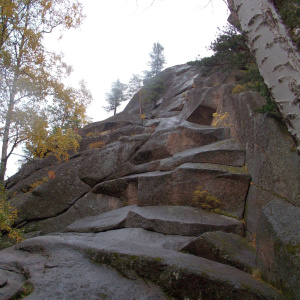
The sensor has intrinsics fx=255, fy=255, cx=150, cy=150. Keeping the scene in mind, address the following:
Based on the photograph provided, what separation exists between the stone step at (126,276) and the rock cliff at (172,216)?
16mm

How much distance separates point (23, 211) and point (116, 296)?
8.44 meters

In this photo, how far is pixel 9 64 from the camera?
6.66 meters

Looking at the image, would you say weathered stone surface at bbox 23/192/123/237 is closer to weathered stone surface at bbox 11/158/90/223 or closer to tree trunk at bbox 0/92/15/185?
weathered stone surface at bbox 11/158/90/223

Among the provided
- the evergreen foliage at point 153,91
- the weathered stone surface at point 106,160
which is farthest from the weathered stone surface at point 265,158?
the evergreen foliage at point 153,91

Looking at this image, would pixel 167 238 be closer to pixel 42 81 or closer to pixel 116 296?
pixel 116 296

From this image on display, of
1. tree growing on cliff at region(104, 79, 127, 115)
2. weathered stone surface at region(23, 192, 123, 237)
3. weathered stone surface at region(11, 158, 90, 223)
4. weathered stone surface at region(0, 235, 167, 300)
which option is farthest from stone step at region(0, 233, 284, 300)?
tree growing on cliff at region(104, 79, 127, 115)

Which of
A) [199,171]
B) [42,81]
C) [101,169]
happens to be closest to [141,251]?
[199,171]

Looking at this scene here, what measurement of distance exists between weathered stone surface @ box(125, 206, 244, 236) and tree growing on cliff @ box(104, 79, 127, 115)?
35.3 meters

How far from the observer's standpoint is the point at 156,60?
4447cm

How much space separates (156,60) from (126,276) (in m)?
44.1

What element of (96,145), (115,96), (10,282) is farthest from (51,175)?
(115,96)

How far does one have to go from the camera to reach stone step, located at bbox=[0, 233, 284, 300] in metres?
3.42

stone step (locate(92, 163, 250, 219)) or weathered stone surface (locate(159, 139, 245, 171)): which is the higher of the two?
weathered stone surface (locate(159, 139, 245, 171))

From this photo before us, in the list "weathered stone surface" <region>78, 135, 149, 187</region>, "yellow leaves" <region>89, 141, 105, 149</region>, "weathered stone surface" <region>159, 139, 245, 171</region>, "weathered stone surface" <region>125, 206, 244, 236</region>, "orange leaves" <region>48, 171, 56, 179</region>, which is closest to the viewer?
"weathered stone surface" <region>125, 206, 244, 236</region>
